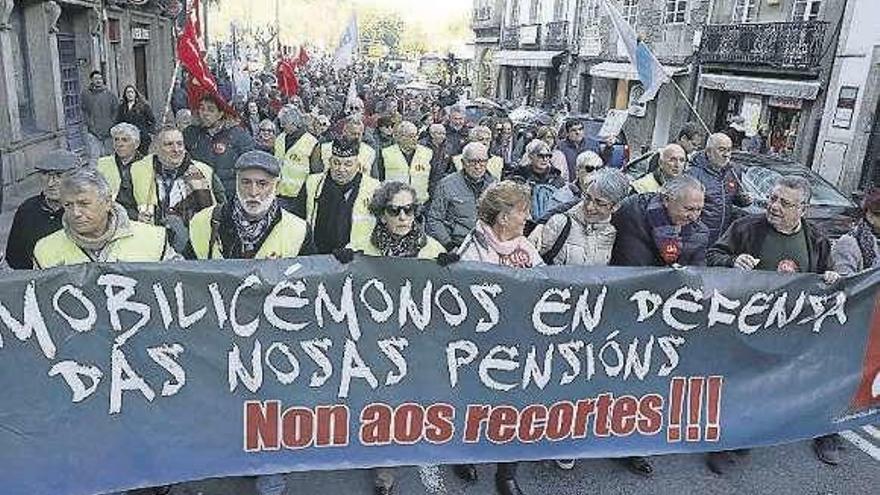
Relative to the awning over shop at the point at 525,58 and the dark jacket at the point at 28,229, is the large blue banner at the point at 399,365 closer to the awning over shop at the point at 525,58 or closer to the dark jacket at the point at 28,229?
the dark jacket at the point at 28,229

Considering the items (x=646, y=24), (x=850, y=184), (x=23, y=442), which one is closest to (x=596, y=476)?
(x=23, y=442)

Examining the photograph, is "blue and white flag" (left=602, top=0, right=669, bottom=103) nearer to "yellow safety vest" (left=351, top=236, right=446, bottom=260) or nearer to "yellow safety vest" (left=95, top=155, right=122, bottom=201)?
"yellow safety vest" (left=351, top=236, right=446, bottom=260)

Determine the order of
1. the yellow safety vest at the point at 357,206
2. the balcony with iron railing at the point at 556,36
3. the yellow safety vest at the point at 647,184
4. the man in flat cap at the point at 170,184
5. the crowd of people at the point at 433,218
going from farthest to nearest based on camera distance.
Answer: the balcony with iron railing at the point at 556,36
the yellow safety vest at the point at 647,184
the man in flat cap at the point at 170,184
the yellow safety vest at the point at 357,206
the crowd of people at the point at 433,218

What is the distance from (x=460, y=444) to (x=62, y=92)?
13146 millimetres

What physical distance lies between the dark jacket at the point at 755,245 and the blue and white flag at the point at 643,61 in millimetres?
5034

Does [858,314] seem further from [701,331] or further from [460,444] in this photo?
[460,444]

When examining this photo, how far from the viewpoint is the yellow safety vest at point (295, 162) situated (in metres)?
6.94

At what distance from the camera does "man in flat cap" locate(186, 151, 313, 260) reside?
12.1 ft

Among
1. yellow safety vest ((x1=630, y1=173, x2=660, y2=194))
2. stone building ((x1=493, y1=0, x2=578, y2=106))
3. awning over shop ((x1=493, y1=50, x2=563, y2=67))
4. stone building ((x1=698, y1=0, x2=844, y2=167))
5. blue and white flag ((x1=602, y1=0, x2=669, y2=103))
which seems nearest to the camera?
yellow safety vest ((x1=630, y1=173, x2=660, y2=194))

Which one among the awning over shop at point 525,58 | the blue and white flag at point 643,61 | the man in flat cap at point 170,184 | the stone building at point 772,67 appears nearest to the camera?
the man in flat cap at point 170,184

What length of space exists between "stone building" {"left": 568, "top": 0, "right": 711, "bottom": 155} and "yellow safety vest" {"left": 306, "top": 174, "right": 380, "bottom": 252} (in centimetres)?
1156

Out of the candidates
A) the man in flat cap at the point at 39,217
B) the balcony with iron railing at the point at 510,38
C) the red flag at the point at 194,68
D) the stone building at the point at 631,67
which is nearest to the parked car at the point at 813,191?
the red flag at the point at 194,68

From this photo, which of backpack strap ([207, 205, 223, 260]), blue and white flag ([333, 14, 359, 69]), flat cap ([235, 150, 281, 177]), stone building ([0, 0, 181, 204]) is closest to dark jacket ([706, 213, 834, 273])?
flat cap ([235, 150, 281, 177])

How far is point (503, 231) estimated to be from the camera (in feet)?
12.2
